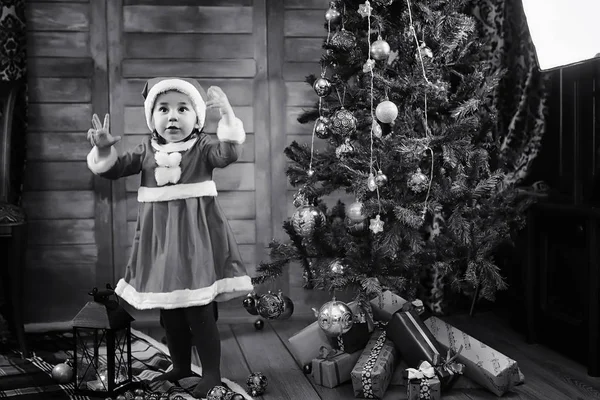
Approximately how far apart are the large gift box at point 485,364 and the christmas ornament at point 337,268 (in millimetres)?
456

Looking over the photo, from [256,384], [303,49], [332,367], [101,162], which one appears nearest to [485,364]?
[332,367]

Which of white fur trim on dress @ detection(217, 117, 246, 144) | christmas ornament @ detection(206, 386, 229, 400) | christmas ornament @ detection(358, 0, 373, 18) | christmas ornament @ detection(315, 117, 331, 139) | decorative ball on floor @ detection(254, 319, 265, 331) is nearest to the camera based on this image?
christmas ornament @ detection(206, 386, 229, 400)

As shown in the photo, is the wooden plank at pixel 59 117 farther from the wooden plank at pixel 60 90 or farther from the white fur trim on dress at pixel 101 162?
the white fur trim on dress at pixel 101 162

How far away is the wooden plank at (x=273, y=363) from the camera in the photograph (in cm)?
218

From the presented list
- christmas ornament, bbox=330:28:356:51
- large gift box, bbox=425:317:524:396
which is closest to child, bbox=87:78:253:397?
christmas ornament, bbox=330:28:356:51

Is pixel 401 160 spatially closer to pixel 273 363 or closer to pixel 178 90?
pixel 178 90

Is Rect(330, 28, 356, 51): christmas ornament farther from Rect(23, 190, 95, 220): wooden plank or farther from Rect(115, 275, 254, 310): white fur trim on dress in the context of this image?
Rect(23, 190, 95, 220): wooden plank

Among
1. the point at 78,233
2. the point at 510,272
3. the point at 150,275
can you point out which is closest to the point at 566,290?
the point at 510,272

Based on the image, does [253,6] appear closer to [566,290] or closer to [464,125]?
[464,125]

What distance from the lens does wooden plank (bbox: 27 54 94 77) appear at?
298 cm

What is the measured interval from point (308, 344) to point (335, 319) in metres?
0.32

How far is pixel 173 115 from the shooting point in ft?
6.93

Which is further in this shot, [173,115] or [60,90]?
[60,90]

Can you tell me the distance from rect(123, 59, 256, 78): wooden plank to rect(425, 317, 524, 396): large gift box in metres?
1.51
